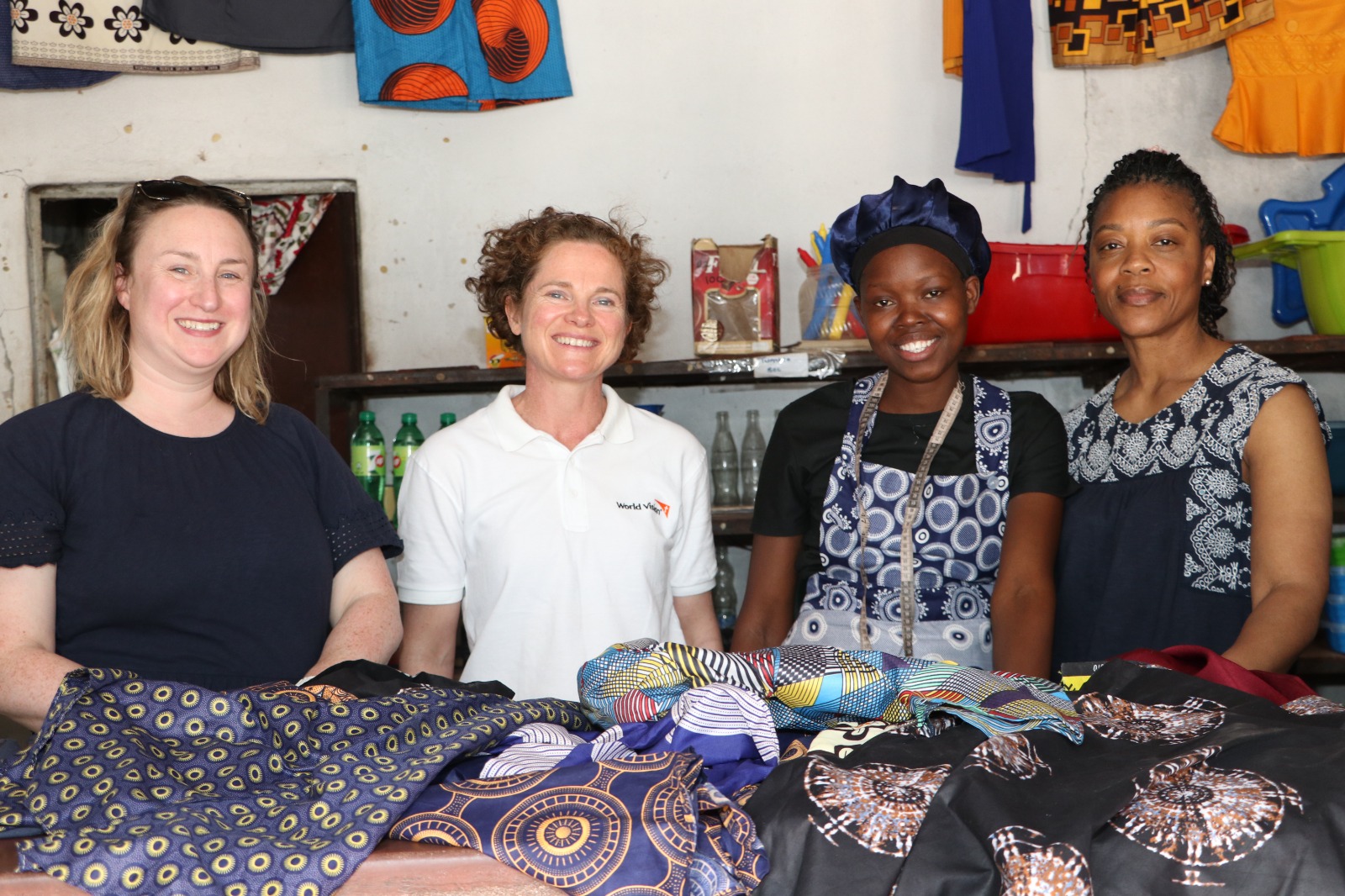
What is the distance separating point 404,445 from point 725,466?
1175 mm

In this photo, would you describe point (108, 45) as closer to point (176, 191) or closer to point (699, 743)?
point (176, 191)

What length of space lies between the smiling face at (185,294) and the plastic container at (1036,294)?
8.20ft

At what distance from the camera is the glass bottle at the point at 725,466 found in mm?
4305

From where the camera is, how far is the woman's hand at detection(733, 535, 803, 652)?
8.70 ft

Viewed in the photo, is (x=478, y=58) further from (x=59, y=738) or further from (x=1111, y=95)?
(x=59, y=738)

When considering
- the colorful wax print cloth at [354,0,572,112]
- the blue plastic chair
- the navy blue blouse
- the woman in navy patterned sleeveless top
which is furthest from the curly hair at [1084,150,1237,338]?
the colorful wax print cloth at [354,0,572,112]

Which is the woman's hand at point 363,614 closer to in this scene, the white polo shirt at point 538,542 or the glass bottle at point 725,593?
the white polo shirt at point 538,542

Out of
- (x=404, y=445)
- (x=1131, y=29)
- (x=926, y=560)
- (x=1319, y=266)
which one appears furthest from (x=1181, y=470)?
(x=404, y=445)

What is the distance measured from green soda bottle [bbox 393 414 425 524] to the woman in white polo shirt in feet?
5.34

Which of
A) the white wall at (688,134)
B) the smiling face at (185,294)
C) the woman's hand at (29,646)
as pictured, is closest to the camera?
the woman's hand at (29,646)

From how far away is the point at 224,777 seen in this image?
1.33 metres

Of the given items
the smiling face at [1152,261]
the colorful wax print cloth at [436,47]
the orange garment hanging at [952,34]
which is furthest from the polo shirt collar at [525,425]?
the orange garment hanging at [952,34]

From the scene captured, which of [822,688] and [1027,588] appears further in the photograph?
[1027,588]

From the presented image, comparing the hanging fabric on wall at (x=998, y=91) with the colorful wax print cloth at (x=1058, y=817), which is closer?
the colorful wax print cloth at (x=1058, y=817)
